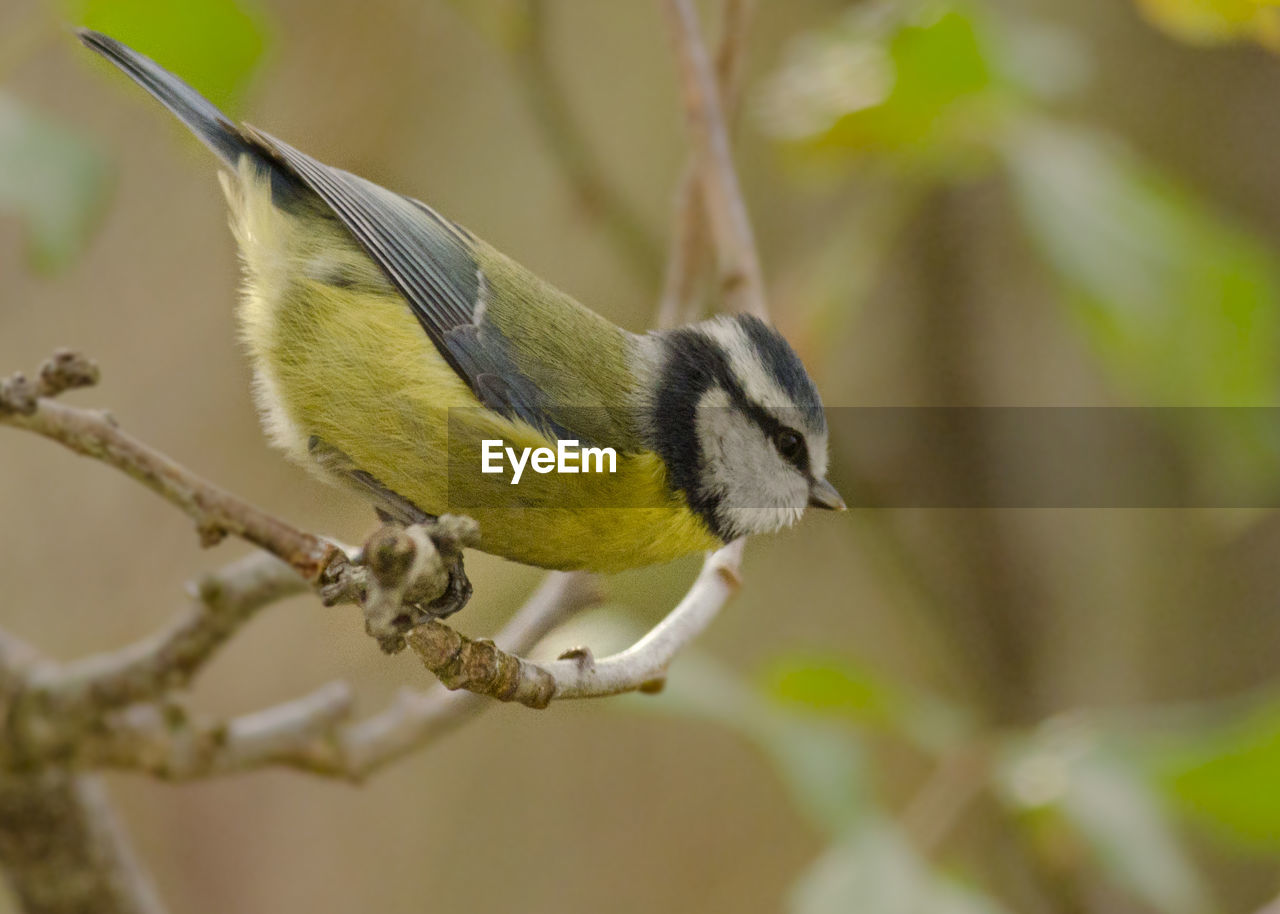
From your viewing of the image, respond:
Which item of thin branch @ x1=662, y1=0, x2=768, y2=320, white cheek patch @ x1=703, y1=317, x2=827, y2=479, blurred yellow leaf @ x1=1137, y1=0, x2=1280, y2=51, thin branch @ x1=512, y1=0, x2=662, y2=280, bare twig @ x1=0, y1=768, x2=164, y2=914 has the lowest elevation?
bare twig @ x1=0, y1=768, x2=164, y2=914

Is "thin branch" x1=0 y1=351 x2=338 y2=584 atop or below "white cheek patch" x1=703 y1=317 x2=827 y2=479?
below

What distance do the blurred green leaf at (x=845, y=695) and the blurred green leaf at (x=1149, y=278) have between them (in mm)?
391

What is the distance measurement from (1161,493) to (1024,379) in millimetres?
289

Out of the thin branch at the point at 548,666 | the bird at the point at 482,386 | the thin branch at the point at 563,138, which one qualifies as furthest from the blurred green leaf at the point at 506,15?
the thin branch at the point at 548,666

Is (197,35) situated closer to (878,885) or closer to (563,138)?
(563,138)

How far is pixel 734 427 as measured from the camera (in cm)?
100

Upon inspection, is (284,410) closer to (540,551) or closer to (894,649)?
(540,551)

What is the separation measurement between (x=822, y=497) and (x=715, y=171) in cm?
31

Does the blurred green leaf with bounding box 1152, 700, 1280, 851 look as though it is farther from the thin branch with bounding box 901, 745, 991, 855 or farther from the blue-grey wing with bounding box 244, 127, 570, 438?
the blue-grey wing with bounding box 244, 127, 570, 438

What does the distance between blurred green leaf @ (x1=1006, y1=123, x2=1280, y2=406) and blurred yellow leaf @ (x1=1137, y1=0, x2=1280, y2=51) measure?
21 cm

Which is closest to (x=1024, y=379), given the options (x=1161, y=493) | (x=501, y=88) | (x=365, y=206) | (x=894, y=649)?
(x=1161, y=493)

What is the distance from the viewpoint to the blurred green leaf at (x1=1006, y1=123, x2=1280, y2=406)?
1169 mm

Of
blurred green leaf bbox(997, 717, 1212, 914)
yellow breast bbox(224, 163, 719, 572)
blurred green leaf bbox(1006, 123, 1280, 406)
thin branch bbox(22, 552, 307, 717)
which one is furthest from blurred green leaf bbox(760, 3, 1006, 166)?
thin branch bbox(22, 552, 307, 717)

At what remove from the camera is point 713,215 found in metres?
1.13
